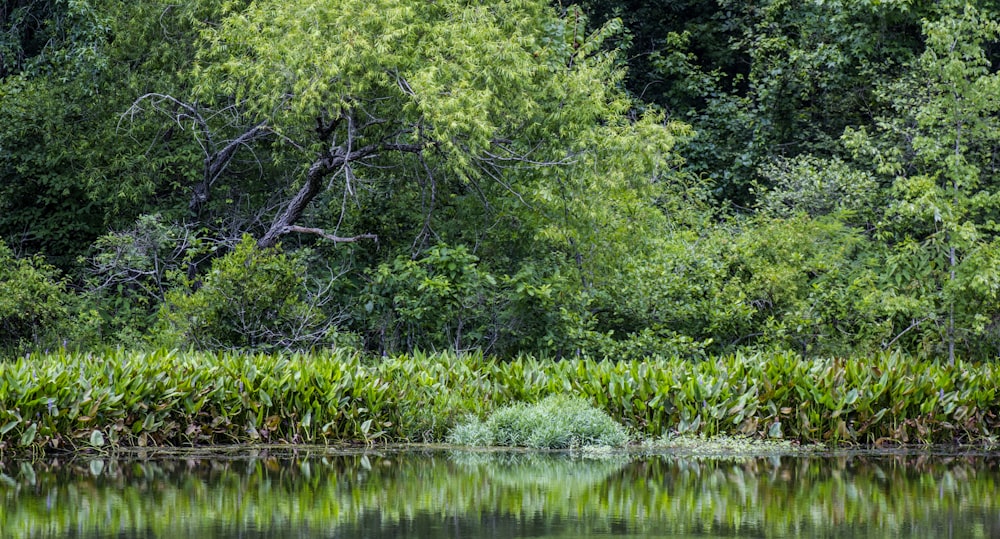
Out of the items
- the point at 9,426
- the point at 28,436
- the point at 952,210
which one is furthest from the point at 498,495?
the point at 952,210

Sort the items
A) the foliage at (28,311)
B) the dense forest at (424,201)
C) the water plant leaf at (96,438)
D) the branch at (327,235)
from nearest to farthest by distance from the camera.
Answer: the water plant leaf at (96,438) < the dense forest at (424,201) < the foliage at (28,311) < the branch at (327,235)

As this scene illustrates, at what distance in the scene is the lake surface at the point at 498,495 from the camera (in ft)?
22.0

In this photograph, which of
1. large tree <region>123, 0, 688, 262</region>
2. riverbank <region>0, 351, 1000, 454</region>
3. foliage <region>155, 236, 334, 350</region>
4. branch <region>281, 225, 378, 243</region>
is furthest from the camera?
branch <region>281, 225, 378, 243</region>

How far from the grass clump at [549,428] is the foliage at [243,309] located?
3.75m

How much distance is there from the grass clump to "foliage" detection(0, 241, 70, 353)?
21.9 ft

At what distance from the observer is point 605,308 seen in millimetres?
15359

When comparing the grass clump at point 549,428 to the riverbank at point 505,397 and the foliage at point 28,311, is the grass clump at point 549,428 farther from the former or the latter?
the foliage at point 28,311

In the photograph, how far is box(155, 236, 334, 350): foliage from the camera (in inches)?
521

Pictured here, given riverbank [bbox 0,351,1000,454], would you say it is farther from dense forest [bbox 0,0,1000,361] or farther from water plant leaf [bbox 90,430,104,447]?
dense forest [bbox 0,0,1000,361]

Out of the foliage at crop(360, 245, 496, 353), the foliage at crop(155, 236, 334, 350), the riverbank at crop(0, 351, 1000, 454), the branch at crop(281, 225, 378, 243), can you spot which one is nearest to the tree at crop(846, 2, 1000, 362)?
the riverbank at crop(0, 351, 1000, 454)

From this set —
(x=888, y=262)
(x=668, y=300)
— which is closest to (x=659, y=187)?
(x=668, y=300)

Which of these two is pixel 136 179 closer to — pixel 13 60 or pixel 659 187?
pixel 13 60

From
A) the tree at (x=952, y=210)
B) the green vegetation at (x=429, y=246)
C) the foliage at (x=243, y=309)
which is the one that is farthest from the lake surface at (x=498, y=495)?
the tree at (x=952, y=210)

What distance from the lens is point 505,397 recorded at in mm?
11273
